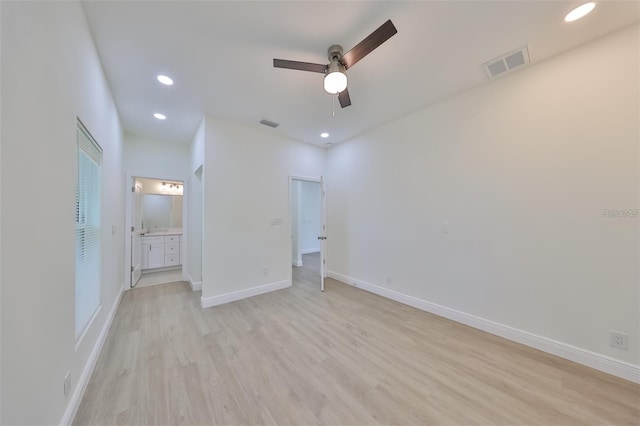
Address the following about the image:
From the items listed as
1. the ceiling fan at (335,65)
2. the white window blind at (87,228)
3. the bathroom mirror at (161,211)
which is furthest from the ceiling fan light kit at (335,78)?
the bathroom mirror at (161,211)

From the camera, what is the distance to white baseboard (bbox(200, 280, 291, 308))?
3334mm

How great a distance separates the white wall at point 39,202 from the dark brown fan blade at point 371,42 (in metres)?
1.85

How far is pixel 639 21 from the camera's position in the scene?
5.89 feet

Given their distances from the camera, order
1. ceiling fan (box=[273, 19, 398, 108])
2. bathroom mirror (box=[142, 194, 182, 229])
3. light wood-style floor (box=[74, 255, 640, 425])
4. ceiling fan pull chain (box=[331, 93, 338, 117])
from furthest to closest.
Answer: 1. bathroom mirror (box=[142, 194, 182, 229])
2. ceiling fan pull chain (box=[331, 93, 338, 117])
3. ceiling fan (box=[273, 19, 398, 108])
4. light wood-style floor (box=[74, 255, 640, 425])

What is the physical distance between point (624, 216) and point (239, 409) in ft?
11.6

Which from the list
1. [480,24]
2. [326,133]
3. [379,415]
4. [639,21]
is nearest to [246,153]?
[326,133]

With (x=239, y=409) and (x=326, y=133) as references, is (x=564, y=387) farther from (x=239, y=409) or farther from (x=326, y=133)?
(x=326, y=133)

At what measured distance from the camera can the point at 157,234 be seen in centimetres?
538

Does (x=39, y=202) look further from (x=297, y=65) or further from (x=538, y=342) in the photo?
(x=538, y=342)

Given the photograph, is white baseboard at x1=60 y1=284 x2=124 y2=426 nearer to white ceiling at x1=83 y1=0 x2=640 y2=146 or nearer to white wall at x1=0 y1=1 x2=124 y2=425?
white wall at x1=0 y1=1 x2=124 y2=425

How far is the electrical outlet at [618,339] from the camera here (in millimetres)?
A: 1856

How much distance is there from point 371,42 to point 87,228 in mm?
2966

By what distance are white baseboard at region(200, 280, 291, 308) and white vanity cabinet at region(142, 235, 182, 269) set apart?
9.30ft

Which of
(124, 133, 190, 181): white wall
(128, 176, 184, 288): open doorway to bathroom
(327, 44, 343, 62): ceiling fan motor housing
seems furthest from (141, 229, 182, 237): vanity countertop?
(327, 44, 343, 62): ceiling fan motor housing
